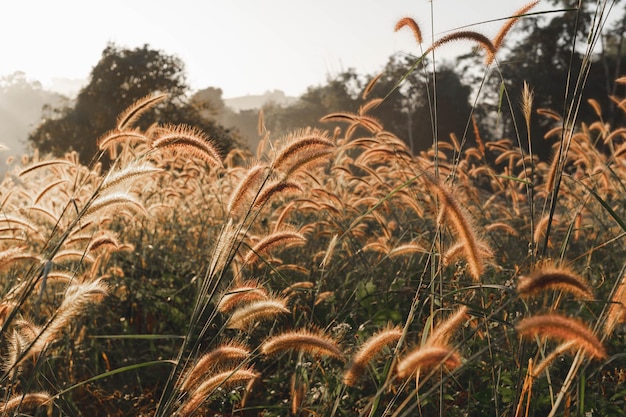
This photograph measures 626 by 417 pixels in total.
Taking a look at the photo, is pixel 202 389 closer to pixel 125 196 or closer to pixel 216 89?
pixel 125 196

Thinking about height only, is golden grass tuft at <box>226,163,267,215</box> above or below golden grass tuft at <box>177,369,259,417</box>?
above

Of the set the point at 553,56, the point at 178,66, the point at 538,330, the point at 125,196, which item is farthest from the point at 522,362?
the point at 553,56

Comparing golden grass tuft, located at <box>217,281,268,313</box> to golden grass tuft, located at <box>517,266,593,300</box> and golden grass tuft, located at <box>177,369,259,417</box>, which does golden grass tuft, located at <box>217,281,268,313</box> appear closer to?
golden grass tuft, located at <box>177,369,259,417</box>

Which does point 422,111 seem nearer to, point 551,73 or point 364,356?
point 551,73

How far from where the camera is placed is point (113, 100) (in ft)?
83.0

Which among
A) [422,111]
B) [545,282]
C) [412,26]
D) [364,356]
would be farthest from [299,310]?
[422,111]

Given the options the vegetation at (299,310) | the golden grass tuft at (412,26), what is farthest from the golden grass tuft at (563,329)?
the golden grass tuft at (412,26)

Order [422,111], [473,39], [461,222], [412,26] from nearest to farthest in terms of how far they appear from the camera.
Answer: [461,222] < [473,39] < [412,26] < [422,111]

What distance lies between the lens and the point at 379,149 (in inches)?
110

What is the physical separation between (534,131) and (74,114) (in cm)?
1946

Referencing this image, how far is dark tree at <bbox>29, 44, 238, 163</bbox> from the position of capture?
966 inches

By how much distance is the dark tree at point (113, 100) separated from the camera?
24.5 metres

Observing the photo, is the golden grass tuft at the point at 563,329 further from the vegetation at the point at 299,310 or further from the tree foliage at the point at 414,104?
the tree foliage at the point at 414,104

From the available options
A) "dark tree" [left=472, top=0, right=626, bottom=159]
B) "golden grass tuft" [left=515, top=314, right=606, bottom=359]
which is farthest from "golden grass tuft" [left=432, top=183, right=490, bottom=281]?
"dark tree" [left=472, top=0, right=626, bottom=159]
